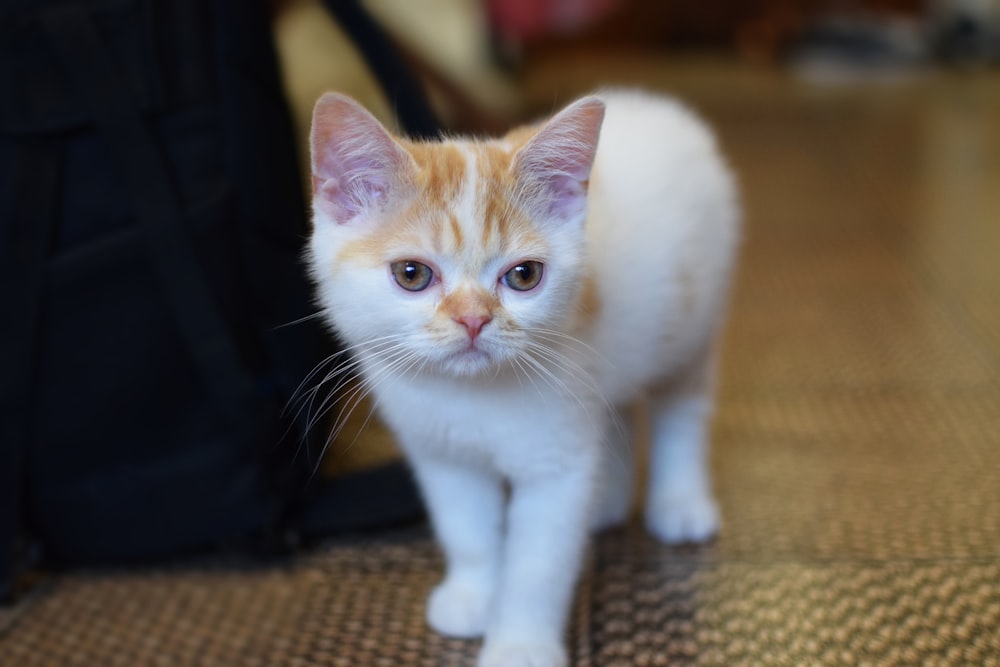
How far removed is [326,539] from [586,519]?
443 mm

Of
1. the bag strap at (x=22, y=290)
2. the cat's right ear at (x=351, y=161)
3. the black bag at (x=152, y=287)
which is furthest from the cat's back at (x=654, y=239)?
the bag strap at (x=22, y=290)

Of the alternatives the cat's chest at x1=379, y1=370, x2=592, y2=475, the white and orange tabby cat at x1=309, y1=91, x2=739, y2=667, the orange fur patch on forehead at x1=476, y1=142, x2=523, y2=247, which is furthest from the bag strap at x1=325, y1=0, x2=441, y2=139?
the cat's chest at x1=379, y1=370, x2=592, y2=475

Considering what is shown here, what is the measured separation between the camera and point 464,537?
3.62ft

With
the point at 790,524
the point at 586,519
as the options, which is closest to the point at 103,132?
the point at 586,519

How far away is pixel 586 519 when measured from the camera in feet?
3.40

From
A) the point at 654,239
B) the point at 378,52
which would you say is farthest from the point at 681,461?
the point at 378,52

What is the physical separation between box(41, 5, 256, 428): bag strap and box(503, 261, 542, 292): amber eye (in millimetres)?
444

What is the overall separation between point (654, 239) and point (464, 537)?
0.42 meters

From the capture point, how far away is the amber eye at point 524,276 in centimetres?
92

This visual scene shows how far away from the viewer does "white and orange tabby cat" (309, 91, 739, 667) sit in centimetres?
90

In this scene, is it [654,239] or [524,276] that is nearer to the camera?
[524,276]

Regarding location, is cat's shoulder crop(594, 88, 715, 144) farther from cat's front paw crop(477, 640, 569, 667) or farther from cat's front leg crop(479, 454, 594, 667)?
cat's front paw crop(477, 640, 569, 667)

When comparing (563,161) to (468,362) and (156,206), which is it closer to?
(468,362)

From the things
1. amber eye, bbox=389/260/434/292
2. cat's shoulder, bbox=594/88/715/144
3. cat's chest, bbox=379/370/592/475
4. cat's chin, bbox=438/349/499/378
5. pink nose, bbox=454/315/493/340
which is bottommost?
cat's chest, bbox=379/370/592/475
